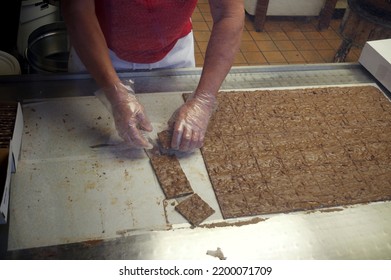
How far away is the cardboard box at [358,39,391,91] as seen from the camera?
Result: 2014mm

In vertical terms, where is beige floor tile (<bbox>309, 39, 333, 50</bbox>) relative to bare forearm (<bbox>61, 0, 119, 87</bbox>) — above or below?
below

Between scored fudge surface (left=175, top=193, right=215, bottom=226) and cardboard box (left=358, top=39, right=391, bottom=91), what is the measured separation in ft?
4.25

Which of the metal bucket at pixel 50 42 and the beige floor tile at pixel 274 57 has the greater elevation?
the metal bucket at pixel 50 42

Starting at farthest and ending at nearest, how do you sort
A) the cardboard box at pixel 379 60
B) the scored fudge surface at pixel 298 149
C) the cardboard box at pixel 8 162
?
the cardboard box at pixel 379 60
the scored fudge surface at pixel 298 149
the cardboard box at pixel 8 162

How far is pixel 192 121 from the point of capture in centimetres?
159

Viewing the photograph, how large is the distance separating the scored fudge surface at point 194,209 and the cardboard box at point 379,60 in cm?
130

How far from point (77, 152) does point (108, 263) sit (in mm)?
554

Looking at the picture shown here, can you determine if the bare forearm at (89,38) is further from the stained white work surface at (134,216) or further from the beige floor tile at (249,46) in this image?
the beige floor tile at (249,46)

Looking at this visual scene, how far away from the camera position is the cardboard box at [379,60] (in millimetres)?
2014

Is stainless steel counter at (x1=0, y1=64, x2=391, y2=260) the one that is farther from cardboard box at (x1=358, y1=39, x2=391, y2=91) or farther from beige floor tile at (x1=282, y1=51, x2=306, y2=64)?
beige floor tile at (x1=282, y1=51, x2=306, y2=64)

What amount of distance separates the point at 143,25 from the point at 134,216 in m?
0.82

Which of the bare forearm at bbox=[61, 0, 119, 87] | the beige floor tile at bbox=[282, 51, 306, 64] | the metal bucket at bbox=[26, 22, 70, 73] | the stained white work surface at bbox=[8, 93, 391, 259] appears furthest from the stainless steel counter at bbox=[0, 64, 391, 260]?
the beige floor tile at bbox=[282, 51, 306, 64]

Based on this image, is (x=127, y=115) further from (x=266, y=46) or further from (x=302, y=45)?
(x=302, y=45)

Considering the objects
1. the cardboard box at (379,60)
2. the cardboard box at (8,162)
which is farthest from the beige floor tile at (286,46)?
the cardboard box at (8,162)
